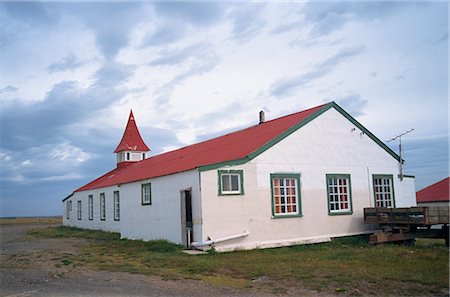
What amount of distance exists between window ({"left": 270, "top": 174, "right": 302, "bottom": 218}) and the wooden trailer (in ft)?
10.2

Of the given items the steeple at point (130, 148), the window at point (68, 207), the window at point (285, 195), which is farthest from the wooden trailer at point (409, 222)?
the window at point (68, 207)

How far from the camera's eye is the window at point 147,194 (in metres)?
20.7

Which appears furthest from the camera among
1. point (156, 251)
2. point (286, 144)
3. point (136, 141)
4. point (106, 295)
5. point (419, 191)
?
point (136, 141)

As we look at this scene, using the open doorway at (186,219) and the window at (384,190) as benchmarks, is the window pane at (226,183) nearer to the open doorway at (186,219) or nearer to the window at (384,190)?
the open doorway at (186,219)

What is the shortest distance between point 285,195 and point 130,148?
74.7ft

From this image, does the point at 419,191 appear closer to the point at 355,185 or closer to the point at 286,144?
the point at 355,185

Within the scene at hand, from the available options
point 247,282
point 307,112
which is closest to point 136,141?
point 307,112

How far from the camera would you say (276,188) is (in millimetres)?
17953

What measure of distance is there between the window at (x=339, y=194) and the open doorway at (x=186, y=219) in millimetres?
5900

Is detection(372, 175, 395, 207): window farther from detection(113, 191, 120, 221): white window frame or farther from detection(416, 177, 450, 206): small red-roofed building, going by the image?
detection(113, 191, 120, 221): white window frame

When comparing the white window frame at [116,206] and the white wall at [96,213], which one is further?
the white wall at [96,213]

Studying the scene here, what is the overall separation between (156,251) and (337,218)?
7589mm

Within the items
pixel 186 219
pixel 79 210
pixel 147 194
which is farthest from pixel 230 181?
pixel 79 210

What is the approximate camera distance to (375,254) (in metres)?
14.3
